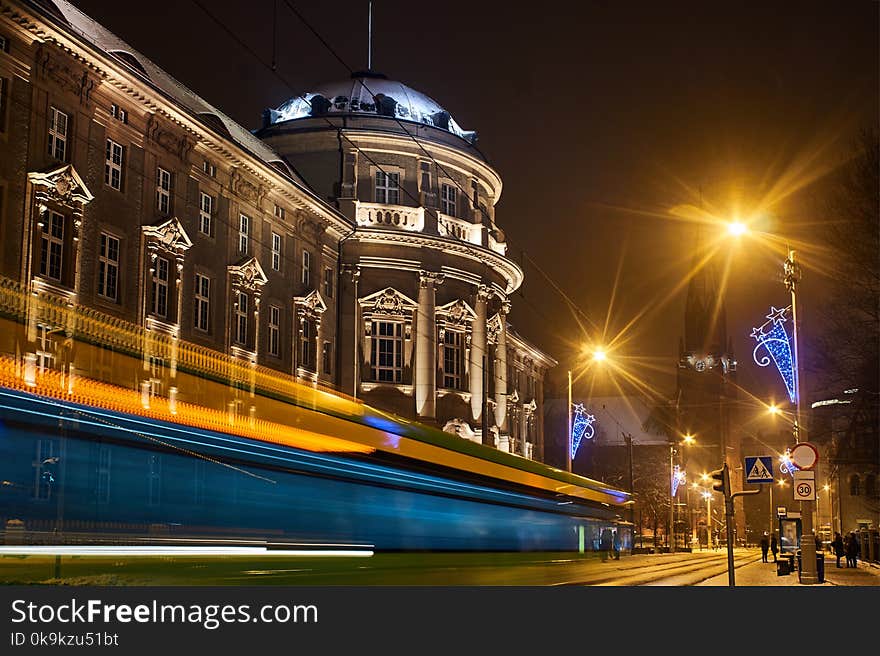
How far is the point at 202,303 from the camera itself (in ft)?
132

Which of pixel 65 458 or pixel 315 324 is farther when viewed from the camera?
pixel 315 324

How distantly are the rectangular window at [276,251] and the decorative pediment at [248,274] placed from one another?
1.95m

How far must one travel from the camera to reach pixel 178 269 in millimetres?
37969

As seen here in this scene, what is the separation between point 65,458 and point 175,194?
30.2 meters

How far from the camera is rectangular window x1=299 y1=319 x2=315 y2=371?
48.7 m

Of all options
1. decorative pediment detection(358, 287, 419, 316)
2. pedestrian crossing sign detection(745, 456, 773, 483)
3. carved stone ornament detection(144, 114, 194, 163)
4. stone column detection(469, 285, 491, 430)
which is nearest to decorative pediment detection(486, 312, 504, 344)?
stone column detection(469, 285, 491, 430)

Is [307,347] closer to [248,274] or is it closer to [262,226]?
[262,226]

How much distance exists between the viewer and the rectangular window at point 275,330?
4553cm

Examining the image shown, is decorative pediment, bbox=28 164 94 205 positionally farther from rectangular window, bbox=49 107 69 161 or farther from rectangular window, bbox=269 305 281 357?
rectangular window, bbox=269 305 281 357

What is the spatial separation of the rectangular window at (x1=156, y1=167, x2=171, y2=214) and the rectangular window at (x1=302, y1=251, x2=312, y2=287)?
11.7 m

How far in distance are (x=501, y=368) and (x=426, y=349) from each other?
894 centimetres

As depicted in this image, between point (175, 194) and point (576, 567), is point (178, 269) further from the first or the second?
point (576, 567)

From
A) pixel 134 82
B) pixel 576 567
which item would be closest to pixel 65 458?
pixel 576 567

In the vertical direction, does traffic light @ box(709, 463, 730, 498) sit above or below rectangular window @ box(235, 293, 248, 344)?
below
